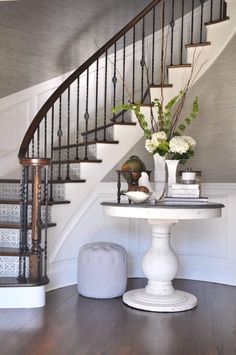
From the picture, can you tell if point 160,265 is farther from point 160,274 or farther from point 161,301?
point 161,301

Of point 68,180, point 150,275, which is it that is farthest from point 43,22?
point 150,275

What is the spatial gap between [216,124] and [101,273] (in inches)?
70.4

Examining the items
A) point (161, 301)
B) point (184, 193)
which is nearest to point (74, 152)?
point (184, 193)

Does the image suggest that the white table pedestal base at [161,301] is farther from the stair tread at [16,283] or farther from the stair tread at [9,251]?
the stair tread at [9,251]

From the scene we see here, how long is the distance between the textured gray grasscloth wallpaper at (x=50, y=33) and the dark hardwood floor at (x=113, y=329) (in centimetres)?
266

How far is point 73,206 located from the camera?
4.26m

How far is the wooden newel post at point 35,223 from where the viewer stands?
3539 mm

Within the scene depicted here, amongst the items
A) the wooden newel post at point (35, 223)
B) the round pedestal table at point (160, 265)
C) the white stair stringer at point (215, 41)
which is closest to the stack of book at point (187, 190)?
the round pedestal table at point (160, 265)

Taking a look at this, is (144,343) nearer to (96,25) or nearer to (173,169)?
(173,169)

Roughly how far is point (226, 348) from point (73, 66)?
3.83 metres

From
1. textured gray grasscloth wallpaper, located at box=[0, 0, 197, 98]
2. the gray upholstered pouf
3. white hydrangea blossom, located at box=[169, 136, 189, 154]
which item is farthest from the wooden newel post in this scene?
textured gray grasscloth wallpaper, located at box=[0, 0, 197, 98]

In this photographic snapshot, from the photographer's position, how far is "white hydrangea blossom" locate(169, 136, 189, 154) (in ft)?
11.7

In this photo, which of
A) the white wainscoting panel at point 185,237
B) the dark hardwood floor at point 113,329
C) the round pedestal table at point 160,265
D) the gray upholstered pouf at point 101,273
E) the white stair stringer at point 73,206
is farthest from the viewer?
the white wainscoting panel at point 185,237

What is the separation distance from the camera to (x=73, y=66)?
5559 mm
